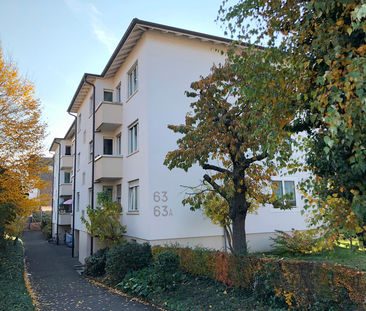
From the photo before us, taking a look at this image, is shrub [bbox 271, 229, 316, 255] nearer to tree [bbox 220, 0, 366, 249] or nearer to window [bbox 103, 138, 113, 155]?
tree [bbox 220, 0, 366, 249]

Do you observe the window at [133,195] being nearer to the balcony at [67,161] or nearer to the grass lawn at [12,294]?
the grass lawn at [12,294]

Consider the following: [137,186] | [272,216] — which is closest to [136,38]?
[137,186]

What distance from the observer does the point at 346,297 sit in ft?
18.1

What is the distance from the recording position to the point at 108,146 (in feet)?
59.9

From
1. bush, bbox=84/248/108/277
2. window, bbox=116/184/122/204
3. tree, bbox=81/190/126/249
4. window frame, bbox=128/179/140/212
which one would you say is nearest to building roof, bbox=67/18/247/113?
window frame, bbox=128/179/140/212

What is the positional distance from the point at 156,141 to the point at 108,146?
6229mm

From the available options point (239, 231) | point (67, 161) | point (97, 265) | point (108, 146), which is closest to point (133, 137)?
point (108, 146)

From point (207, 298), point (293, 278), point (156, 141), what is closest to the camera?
point (293, 278)

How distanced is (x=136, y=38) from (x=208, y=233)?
29.9 ft

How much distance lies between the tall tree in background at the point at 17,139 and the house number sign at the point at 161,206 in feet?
18.5

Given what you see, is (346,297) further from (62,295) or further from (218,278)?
(62,295)

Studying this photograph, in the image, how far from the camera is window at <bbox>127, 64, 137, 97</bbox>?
15.2 m

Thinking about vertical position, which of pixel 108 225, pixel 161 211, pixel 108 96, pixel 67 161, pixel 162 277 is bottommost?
pixel 162 277

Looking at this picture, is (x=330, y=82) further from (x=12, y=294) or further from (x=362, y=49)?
(x=12, y=294)
